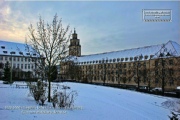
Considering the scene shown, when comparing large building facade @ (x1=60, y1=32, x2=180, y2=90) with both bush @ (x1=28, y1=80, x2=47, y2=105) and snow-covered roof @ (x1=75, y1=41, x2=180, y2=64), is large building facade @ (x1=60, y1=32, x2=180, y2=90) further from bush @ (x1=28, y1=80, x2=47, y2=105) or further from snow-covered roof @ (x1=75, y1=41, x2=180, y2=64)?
bush @ (x1=28, y1=80, x2=47, y2=105)

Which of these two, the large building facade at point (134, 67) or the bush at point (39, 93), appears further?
the large building facade at point (134, 67)

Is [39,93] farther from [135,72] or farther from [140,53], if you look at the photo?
[140,53]

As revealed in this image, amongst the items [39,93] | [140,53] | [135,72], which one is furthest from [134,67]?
[39,93]

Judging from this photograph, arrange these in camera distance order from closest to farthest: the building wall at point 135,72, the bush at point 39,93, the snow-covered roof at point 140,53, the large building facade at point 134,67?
the bush at point 39,93
the building wall at point 135,72
the large building facade at point 134,67
the snow-covered roof at point 140,53

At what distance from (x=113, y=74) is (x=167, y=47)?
23.3m

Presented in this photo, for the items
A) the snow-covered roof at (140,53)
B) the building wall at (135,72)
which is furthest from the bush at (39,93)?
the snow-covered roof at (140,53)

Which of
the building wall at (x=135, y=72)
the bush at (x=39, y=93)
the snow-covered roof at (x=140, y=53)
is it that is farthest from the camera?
the snow-covered roof at (x=140, y=53)

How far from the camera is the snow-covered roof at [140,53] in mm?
56094

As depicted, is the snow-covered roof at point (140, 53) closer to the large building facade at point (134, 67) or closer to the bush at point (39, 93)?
the large building facade at point (134, 67)

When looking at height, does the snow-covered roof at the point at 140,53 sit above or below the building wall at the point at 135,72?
above

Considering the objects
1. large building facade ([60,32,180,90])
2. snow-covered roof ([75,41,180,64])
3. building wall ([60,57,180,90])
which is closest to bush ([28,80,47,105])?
building wall ([60,57,180,90])

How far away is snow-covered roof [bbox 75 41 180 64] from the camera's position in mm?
56094

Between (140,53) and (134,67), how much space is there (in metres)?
12.3

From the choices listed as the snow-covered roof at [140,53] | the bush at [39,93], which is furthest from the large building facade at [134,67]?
the bush at [39,93]
